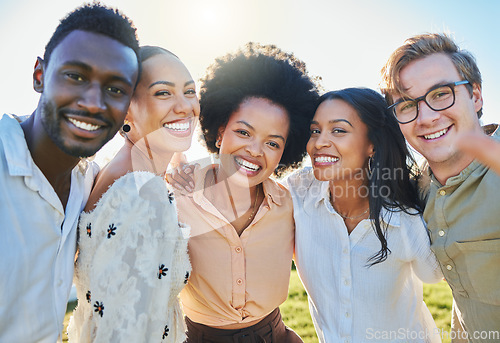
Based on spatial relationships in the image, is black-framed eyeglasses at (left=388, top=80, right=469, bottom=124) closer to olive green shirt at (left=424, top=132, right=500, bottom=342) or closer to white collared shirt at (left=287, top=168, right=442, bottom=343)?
olive green shirt at (left=424, top=132, right=500, bottom=342)

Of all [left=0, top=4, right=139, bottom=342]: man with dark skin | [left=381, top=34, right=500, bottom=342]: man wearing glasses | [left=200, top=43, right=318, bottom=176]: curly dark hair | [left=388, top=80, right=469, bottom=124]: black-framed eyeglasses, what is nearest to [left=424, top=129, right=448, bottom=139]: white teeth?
[left=381, top=34, right=500, bottom=342]: man wearing glasses

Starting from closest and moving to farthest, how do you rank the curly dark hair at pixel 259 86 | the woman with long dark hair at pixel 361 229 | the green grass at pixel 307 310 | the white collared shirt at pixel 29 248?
the white collared shirt at pixel 29 248
the woman with long dark hair at pixel 361 229
the curly dark hair at pixel 259 86
the green grass at pixel 307 310

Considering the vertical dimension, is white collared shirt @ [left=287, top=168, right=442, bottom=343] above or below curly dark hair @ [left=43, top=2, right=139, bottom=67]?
below

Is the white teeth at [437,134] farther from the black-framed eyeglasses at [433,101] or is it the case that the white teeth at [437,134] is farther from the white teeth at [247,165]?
the white teeth at [247,165]

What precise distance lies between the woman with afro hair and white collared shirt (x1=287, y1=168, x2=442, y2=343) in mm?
237

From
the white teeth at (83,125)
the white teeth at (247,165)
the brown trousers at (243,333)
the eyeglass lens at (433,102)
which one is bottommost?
the brown trousers at (243,333)

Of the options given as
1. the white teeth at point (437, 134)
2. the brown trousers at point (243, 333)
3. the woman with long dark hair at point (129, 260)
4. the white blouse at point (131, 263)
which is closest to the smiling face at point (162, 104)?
the woman with long dark hair at point (129, 260)

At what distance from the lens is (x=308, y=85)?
142 inches

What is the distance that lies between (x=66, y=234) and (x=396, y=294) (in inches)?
94.6

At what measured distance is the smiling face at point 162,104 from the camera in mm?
2555

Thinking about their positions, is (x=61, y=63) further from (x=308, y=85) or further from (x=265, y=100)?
(x=308, y=85)

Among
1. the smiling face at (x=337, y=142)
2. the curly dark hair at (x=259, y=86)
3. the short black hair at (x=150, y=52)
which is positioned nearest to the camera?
the short black hair at (x=150, y=52)

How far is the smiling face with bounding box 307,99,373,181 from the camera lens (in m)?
3.26

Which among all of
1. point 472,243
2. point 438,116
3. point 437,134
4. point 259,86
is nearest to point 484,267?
point 472,243
